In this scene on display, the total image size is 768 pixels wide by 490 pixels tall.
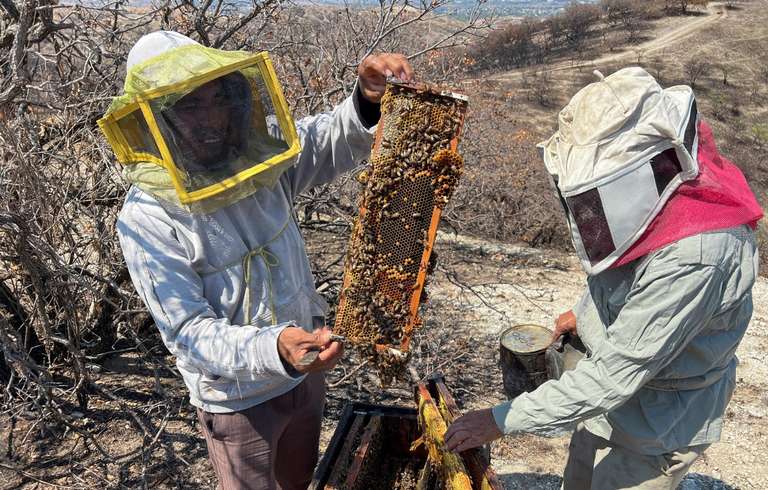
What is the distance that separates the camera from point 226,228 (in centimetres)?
220

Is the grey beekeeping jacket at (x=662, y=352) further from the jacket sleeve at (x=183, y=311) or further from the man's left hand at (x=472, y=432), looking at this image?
the jacket sleeve at (x=183, y=311)

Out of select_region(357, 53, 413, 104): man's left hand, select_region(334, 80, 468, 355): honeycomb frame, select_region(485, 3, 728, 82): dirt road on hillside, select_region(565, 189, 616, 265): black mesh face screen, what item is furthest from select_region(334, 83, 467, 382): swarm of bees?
select_region(485, 3, 728, 82): dirt road on hillside

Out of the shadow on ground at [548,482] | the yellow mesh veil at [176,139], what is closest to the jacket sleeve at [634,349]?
the yellow mesh veil at [176,139]

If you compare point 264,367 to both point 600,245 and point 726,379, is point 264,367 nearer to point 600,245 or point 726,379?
point 600,245

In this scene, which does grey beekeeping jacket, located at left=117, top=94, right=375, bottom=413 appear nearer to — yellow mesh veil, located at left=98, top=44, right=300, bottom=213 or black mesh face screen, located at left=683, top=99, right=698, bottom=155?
yellow mesh veil, located at left=98, top=44, right=300, bottom=213

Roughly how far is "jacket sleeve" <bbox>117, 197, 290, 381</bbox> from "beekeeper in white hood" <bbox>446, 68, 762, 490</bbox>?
95 centimetres

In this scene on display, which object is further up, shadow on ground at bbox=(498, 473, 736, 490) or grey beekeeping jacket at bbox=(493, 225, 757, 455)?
grey beekeeping jacket at bbox=(493, 225, 757, 455)

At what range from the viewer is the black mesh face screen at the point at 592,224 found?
2.01 meters

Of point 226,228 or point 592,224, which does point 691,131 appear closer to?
point 592,224

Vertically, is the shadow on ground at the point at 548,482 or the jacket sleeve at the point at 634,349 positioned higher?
the jacket sleeve at the point at 634,349

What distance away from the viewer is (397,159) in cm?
241

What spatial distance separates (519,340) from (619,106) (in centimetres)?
189

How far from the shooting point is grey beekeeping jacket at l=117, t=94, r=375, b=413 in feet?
6.80

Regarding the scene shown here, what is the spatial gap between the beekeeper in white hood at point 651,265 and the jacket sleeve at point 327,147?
0.91 metres
